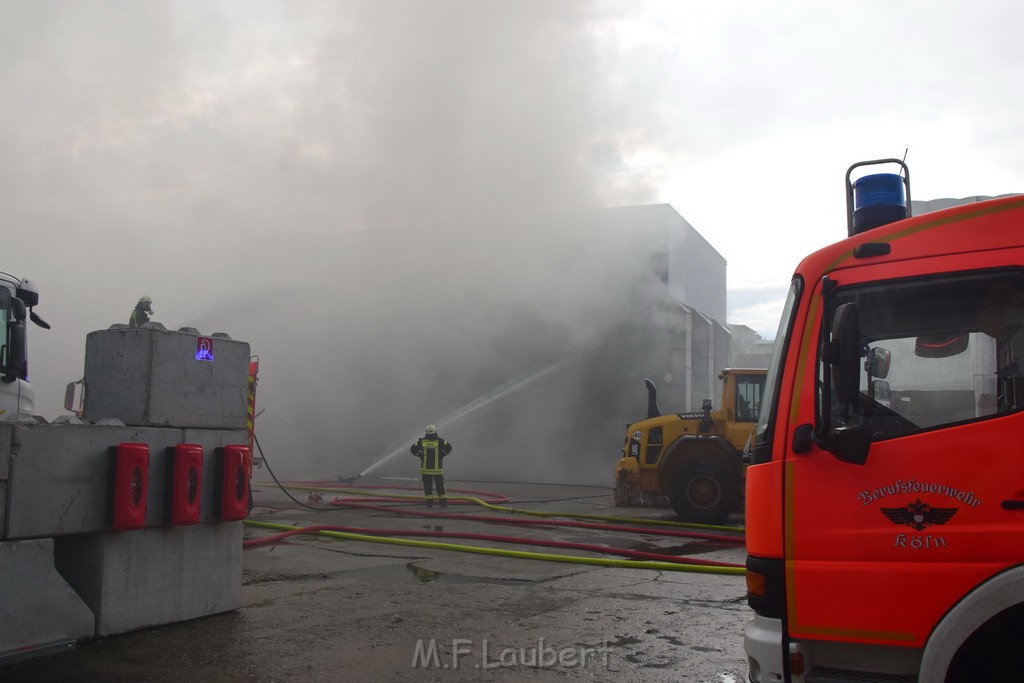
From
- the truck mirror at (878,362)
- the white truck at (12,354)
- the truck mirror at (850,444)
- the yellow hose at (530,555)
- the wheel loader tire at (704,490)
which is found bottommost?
the yellow hose at (530,555)

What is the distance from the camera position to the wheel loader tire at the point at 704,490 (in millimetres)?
10156

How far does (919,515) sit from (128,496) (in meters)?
3.75

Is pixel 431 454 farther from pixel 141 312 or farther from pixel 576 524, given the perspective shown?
pixel 141 312

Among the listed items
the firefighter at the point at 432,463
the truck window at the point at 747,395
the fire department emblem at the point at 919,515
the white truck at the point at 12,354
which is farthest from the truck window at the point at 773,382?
the firefighter at the point at 432,463

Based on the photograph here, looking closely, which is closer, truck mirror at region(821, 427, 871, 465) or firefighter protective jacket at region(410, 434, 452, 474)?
truck mirror at region(821, 427, 871, 465)

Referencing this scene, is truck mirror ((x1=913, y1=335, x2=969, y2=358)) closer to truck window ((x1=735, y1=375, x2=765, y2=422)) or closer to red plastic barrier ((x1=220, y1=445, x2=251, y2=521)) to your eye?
red plastic barrier ((x1=220, y1=445, x2=251, y2=521))

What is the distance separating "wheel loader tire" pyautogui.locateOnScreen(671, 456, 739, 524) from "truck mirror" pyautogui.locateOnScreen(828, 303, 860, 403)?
7866 millimetres

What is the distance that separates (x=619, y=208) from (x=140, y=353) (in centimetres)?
1575

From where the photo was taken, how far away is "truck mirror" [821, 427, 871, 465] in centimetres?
268

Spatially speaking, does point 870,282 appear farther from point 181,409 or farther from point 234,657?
point 181,409

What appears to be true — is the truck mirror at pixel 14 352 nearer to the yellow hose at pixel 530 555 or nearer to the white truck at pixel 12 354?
the white truck at pixel 12 354

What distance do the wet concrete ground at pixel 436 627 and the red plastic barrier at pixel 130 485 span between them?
65 cm

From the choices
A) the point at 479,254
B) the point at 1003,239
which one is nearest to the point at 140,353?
the point at 1003,239

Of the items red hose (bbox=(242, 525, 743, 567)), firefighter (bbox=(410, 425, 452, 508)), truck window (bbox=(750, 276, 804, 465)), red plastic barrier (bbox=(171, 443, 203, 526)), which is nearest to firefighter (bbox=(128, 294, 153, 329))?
red hose (bbox=(242, 525, 743, 567))
